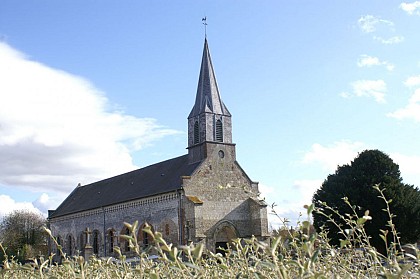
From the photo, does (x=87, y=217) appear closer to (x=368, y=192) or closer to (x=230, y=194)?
(x=230, y=194)

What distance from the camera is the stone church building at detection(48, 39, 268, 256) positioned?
35406mm

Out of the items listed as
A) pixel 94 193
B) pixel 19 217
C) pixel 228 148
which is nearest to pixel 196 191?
pixel 228 148

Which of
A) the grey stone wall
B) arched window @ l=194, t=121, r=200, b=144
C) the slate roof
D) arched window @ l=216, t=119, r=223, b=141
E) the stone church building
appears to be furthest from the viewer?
arched window @ l=194, t=121, r=200, b=144

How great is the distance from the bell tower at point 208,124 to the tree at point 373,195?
8.01 metres

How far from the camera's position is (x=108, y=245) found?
4212cm

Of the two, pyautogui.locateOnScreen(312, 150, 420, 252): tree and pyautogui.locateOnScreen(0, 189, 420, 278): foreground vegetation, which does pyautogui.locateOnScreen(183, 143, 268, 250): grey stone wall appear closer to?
pyautogui.locateOnScreen(312, 150, 420, 252): tree

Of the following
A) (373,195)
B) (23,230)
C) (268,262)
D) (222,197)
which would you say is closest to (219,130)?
(222,197)

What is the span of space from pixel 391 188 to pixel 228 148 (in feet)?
39.0

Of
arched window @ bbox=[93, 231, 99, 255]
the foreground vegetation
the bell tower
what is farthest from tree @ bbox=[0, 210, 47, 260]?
the foreground vegetation

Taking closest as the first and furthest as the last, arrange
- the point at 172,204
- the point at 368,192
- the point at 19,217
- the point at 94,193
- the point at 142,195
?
the point at 368,192 < the point at 172,204 < the point at 142,195 < the point at 94,193 < the point at 19,217

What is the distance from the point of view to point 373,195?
32500 mm

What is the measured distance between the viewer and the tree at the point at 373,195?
32.0 meters

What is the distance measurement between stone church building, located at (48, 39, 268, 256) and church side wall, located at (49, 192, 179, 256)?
0.07 metres

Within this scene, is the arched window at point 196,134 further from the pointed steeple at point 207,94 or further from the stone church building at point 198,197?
the pointed steeple at point 207,94
